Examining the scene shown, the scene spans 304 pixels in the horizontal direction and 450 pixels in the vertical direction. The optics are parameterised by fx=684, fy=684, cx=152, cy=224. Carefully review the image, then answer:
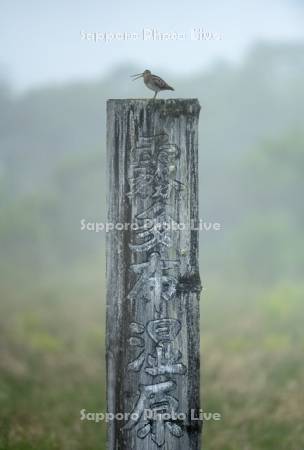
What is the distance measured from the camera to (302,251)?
21094 mm

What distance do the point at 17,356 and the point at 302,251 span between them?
12114 mm

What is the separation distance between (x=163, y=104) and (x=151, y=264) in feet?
3.58

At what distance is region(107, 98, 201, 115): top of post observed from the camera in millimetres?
4645

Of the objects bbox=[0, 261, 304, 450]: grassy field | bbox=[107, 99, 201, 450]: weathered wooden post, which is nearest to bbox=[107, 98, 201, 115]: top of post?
bbox=[107, 99, 201, 450]: weathered wooden post

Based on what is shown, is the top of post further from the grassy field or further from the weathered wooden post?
the grassy field

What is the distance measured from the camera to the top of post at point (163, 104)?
4645 millimetres

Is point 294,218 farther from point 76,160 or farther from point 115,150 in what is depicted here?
point 115,150

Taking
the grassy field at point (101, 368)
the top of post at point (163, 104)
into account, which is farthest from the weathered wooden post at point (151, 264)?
the grassy field at point (101, 368)

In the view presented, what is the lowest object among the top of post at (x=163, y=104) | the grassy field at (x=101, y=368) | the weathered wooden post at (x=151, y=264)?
the grassy field at (x=101, y=368)

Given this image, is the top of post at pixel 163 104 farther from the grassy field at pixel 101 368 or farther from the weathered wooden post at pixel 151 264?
the grassy field at pixel 101 368

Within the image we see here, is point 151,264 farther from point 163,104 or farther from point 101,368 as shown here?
point 101,368

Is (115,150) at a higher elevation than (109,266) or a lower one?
higher

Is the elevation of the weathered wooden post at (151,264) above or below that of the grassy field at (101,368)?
above

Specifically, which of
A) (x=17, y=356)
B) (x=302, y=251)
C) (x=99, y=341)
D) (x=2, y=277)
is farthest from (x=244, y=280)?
(x=17, y=356)
